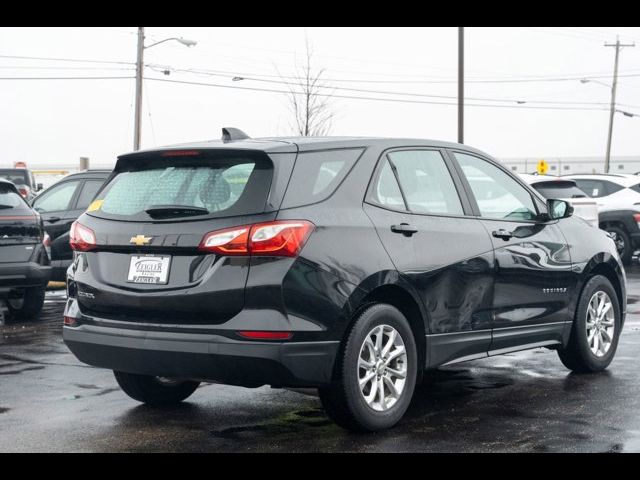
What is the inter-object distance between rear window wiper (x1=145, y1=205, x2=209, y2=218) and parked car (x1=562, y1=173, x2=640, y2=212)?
1593 centimetres

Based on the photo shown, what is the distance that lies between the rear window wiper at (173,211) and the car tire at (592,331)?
3.35 m

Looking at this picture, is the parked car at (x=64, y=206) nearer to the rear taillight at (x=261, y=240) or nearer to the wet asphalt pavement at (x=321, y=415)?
the wet asphalt pavement at (x=321, y=415)

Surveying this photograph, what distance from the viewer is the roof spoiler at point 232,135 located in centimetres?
669

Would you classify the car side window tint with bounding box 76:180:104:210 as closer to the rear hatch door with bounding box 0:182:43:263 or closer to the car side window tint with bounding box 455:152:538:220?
the rear hatch door with bounding box 0:182:43:263

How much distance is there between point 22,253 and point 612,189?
42.1 ft

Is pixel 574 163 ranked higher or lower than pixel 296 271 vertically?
lower

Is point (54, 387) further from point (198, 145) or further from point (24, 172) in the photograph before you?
point (24, 172)

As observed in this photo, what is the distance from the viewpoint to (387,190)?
6.55 m

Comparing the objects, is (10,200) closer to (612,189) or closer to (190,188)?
(190,188)

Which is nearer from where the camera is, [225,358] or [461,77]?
[225,358]

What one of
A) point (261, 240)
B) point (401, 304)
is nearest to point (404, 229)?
point (401, 304)
